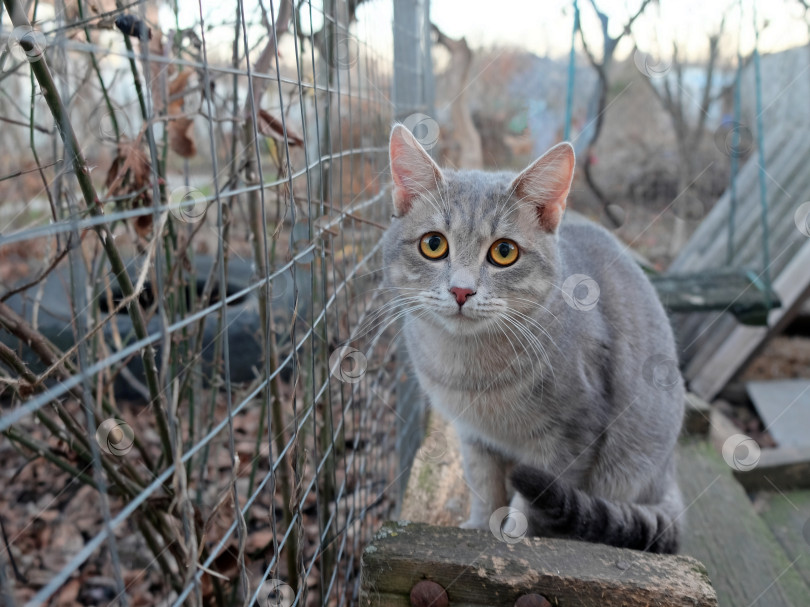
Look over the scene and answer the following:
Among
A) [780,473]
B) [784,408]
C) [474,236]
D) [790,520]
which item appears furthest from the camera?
[784,408]

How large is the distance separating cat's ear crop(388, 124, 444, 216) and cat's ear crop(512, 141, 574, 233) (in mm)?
257

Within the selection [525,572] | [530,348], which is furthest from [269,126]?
[525,572]

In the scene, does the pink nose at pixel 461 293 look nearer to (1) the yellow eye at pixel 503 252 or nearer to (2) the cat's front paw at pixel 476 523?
(1) the yellow eye at pixel 503 252

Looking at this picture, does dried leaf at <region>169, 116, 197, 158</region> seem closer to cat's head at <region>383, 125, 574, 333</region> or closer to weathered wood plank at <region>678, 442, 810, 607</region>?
cat's head at <region>383, 125, 574, 333</region>

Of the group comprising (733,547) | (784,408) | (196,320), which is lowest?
(784,408)

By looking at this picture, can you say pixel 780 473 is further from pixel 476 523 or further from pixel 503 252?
pixel 503 252

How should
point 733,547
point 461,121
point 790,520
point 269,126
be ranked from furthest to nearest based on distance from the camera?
point 461,121 → point 790,520 → point 733,547 → point 269,126

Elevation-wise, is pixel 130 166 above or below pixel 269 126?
below

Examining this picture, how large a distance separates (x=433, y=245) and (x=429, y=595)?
992mm

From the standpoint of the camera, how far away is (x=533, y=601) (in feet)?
4.37

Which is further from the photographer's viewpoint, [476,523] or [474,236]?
[476,523]

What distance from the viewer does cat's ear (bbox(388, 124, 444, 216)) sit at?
1.86 meters

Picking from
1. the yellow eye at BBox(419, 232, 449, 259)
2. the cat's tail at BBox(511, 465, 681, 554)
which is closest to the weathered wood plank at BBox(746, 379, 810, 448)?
the cat's tail at BBox(511, 465, 681, 554)

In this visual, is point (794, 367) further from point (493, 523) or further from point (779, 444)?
point (493, 523)
